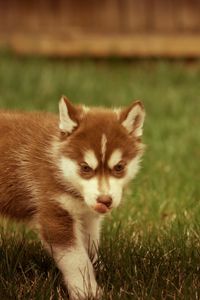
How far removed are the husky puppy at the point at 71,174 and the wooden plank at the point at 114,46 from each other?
9.09 meters

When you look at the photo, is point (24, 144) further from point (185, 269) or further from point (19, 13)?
point (19, 13)

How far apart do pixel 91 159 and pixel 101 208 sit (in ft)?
0.92

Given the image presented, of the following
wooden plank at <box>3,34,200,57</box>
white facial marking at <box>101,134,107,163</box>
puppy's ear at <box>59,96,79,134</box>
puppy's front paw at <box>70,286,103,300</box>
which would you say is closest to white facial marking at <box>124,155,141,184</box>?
white facial marking at <box>101,134,107,163</box>

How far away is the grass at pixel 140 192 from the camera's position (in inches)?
182

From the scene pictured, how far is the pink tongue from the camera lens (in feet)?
14.2

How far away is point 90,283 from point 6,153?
3.23 feet

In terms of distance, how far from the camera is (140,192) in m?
6.98

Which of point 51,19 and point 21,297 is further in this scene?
point 51,19

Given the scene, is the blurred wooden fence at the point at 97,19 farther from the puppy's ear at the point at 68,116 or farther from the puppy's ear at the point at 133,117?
the puppy's ear at the point at 68,116

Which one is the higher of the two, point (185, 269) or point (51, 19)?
point (51, 19)

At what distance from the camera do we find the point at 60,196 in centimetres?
468

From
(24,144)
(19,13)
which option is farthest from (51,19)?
(24,144)

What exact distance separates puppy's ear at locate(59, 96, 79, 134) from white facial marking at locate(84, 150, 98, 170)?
23 cm

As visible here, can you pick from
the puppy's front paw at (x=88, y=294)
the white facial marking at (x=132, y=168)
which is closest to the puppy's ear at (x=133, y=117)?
the white facial marking at (x=132, y=168)
